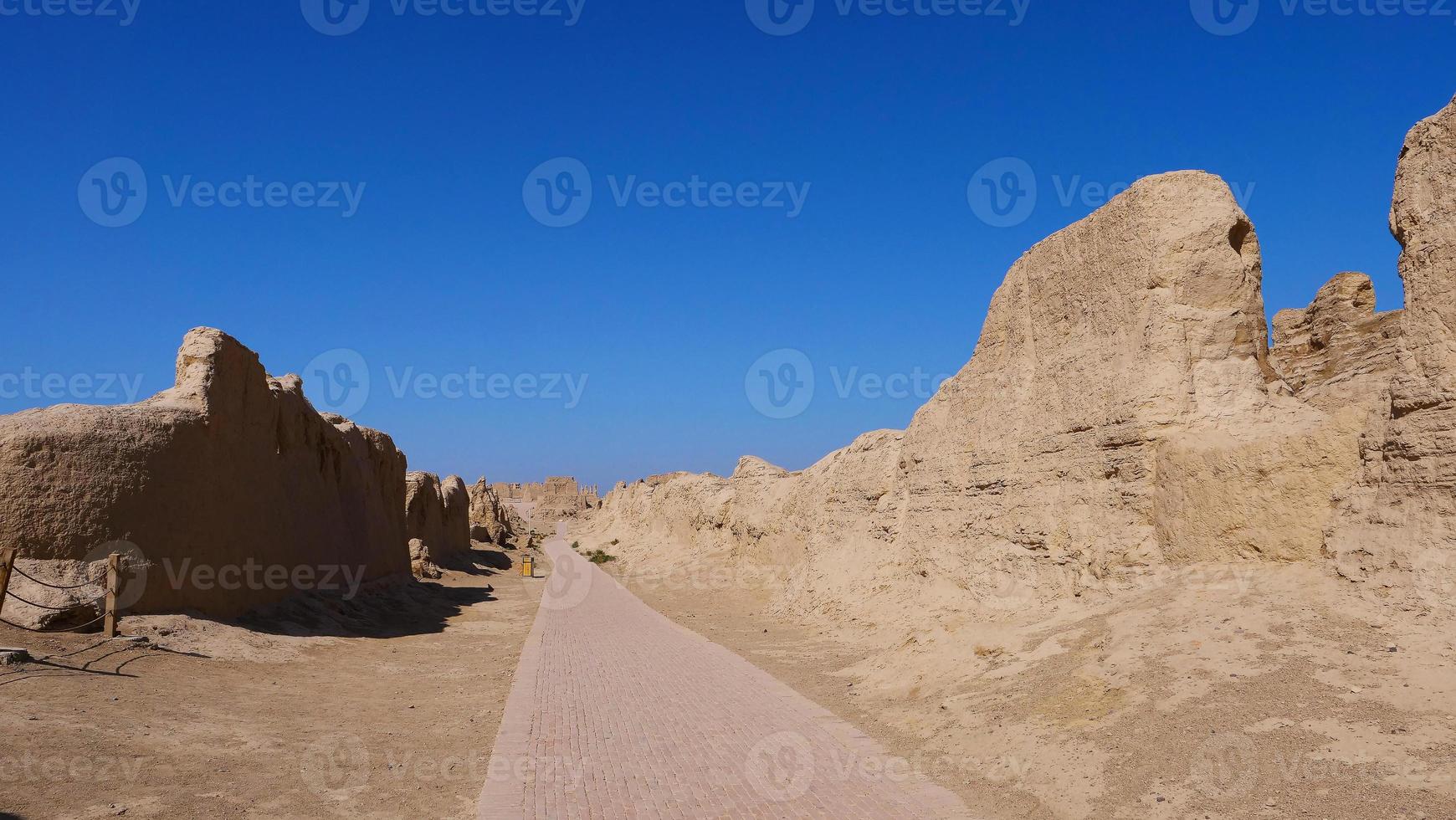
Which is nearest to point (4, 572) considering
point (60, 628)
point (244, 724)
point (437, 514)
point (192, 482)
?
point (60, 628)

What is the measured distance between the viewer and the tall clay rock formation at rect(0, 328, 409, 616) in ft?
34.3

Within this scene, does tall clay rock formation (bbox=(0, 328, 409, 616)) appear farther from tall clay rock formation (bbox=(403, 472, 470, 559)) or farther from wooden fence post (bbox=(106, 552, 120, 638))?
tall clay rock formation (bbox=(403, 472, 470, 559))

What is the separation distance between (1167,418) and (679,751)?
6.93 metres

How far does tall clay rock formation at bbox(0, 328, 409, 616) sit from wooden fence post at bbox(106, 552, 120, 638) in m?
0.46

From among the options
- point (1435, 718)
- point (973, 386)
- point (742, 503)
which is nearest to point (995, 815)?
point (1435, 718)

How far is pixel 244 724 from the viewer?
344 inches

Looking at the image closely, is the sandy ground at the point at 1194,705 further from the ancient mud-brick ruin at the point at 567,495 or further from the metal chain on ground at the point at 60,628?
the ancient mud-brick ruin at the point at 567,495

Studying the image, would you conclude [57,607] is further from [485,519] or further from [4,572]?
[485,519]

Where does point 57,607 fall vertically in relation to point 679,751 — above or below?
above

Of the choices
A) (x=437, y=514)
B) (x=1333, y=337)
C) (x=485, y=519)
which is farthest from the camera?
(x=485, y=519)

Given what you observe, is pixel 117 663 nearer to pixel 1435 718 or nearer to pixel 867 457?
pixel 1435 718

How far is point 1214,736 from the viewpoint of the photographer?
621 centimetres

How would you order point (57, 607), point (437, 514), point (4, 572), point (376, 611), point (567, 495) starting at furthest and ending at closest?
1. point (567, 495)
2. point (437, 514)
3. point (376, 611)
4. point (57, 607)
5. point (4, 572)

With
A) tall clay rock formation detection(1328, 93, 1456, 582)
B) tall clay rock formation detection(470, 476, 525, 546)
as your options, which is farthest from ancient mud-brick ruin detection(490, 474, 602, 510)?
→ tall clay rock formation detection(1328, 93, 1456, 582)
